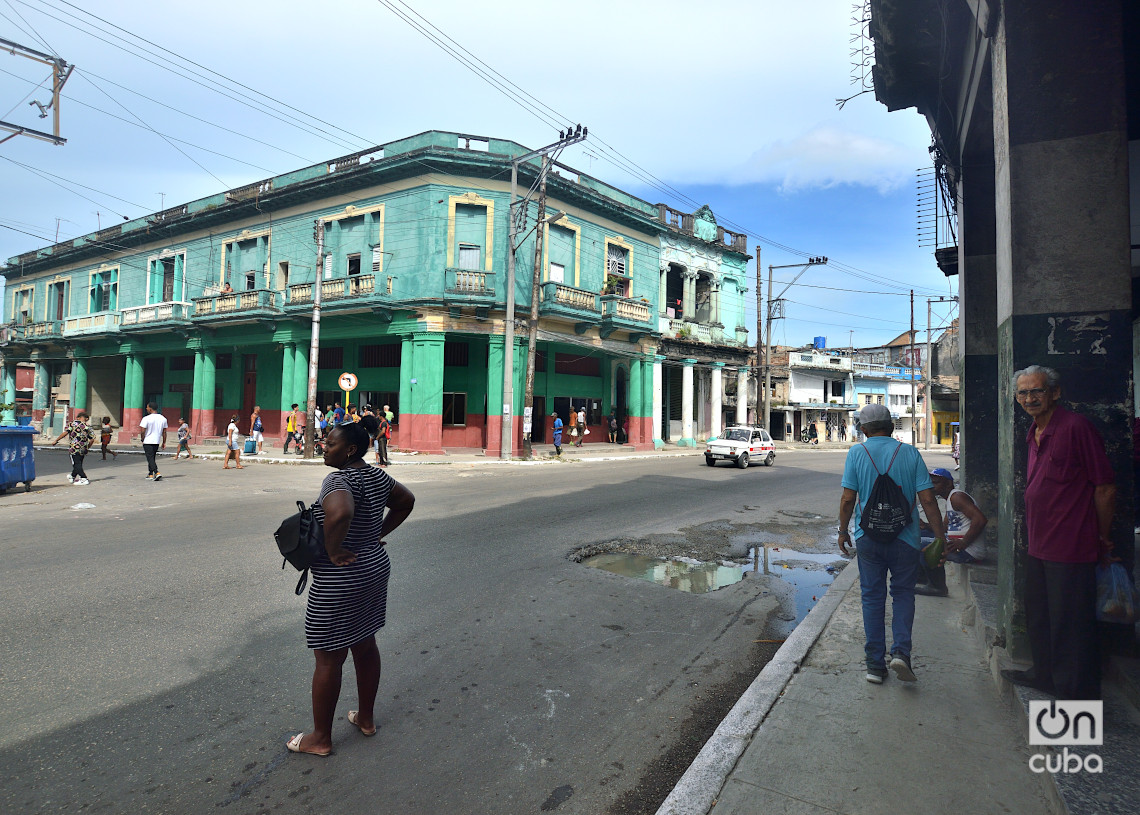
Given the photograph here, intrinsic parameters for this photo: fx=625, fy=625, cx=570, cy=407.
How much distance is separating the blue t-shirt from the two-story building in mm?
18769

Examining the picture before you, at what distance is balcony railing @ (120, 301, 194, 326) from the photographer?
27.8 metres

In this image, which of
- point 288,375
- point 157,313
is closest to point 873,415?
point 288,375

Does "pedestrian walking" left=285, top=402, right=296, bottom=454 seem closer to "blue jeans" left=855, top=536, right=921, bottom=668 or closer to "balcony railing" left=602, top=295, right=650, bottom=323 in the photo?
"balcony railing" left=602, top=295, right=650, bottom=323

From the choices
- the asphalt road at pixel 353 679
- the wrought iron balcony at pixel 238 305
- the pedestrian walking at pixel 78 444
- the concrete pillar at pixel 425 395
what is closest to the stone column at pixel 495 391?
the concrete pillar at pixel 425 395

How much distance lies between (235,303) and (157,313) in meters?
5.97

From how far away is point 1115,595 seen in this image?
9.50 feet

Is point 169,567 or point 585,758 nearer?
point 585,758

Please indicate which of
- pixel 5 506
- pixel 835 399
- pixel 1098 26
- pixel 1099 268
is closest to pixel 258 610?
pixel 1099 268

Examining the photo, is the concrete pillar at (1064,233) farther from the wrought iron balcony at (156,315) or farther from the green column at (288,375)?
the wrought iron balcony at (156,315)

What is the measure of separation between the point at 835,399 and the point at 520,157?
35.1 m

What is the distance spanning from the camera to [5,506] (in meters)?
10.2

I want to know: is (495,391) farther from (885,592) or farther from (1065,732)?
(1065,732)

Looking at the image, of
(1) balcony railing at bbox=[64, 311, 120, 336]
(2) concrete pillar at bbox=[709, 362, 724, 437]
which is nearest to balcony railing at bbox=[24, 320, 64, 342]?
(1) balcony railing at bbox=[64, 311, 120, 336]

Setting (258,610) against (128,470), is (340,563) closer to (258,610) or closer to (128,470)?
(258,610)
